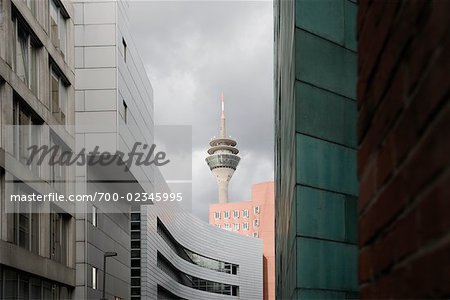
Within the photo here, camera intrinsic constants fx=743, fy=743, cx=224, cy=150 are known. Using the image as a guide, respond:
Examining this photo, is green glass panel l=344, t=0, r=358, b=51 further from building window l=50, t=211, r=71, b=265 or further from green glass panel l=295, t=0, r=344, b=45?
building window l=50, t=211, r=71, b=265

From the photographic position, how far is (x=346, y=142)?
1146 cm

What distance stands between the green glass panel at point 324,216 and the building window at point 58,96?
20034 mm

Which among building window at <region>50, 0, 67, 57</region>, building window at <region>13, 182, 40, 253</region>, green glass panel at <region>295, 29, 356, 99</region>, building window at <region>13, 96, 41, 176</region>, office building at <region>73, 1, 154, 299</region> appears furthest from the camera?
office building at <region>73, 1, 154, 299</region>

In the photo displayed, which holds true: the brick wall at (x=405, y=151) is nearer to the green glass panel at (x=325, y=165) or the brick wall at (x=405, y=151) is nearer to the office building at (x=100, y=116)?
the green glass panel at (x=325, y=165)

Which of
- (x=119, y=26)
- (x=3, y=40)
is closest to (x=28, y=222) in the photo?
(x=3, y=40)

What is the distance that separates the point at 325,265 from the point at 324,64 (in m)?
3.06

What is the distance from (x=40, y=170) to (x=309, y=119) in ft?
58.5

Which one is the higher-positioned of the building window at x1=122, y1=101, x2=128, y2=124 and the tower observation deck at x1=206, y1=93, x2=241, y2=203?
the tower observation deck at x1=206, y1=93, x2=241, y2=203

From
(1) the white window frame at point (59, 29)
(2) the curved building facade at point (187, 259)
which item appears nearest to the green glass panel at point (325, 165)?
(1) the white window frame at point (59, 29)

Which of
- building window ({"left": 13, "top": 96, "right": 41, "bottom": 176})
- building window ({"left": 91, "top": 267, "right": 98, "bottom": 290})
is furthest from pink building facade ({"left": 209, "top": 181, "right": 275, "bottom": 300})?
building window ({"left": 13, "top": 96, "right": 41, "bottom": 176})

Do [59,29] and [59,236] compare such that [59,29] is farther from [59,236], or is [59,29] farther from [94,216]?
[94,216]

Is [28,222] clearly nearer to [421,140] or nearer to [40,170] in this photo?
[40,170]

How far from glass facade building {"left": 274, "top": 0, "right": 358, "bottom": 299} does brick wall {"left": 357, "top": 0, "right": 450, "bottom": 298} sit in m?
8.66

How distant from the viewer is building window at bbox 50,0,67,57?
30.0 metres
